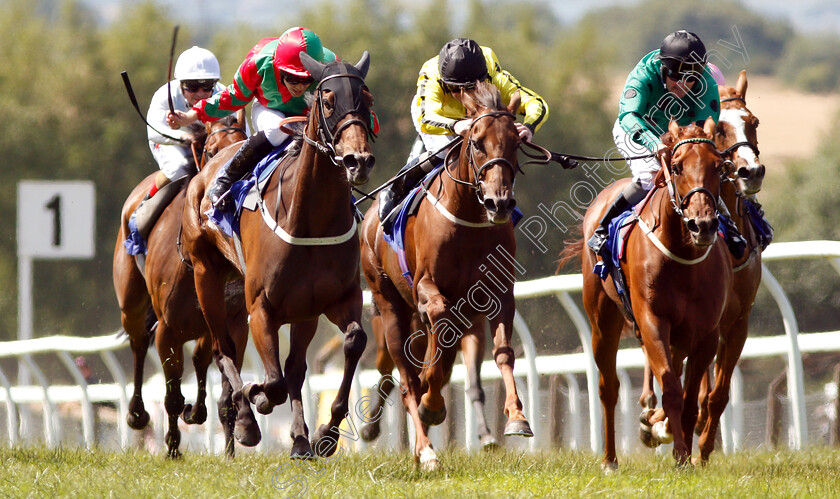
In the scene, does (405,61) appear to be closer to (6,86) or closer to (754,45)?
(6,86)

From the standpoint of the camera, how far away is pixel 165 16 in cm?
3453

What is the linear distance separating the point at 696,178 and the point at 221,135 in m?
3.66

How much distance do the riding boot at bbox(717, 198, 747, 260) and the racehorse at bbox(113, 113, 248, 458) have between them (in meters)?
3.30

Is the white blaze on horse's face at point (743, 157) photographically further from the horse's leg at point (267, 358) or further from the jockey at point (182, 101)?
the jockey at point (182, 101)

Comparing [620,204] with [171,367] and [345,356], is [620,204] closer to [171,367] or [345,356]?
[345,356]

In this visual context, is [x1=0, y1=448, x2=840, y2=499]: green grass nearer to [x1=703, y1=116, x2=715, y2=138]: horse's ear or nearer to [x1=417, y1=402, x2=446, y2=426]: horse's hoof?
[x1=417, y1=402, x2=446, y2=426]: horse's hoof

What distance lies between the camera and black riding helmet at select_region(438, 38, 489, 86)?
7.04 meters

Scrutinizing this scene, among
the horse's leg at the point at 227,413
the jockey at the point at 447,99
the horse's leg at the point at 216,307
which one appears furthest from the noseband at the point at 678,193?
the horse's leg at the point at 227,413

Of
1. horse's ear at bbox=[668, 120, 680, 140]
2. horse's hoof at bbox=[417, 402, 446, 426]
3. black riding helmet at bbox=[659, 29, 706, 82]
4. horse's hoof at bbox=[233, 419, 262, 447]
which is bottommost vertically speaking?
horse's hoof at bbox=[233, 419, 262, 447]

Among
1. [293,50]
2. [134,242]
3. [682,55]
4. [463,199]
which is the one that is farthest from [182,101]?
[682,55]

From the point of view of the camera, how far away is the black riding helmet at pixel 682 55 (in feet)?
23.8

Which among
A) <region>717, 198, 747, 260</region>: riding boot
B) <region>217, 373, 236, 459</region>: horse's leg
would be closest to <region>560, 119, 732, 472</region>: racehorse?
<region>717, 198, 747, 260</region>: riding boot

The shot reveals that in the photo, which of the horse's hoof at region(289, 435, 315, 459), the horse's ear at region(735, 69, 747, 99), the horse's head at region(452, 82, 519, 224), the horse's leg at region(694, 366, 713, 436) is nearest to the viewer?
the horse's head at region(452, 82, 519, 224)

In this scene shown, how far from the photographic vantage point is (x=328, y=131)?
250 inches
